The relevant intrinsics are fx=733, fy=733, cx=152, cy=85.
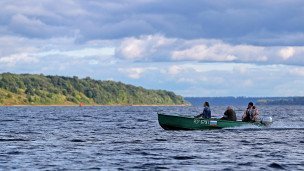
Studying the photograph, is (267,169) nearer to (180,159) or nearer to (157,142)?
(180,159)

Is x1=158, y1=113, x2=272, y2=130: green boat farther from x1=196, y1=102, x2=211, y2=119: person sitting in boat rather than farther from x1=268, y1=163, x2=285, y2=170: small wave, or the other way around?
x1=268, y1=163, x2=285, y2=170: small wave

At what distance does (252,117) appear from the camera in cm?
6100

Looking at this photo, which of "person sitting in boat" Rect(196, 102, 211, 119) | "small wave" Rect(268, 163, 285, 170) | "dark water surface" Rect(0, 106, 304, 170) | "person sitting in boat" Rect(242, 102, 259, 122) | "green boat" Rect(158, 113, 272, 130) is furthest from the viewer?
"person sitting in boat" Rect(242, 102, 259, 122)

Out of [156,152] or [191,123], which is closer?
[156,152]

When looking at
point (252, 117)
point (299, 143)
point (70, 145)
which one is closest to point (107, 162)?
point (70, 145)

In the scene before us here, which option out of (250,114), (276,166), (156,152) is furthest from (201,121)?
(276,166)

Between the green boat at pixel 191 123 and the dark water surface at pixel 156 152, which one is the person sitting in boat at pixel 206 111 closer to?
the green boat at pixel 191 123

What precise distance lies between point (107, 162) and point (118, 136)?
19.3 metres

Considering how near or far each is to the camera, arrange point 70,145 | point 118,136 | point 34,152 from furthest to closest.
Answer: point 118,136, point 70,145, point 34,152

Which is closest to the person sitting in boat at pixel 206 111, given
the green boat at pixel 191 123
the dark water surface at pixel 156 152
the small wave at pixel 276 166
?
the green boat at pixel 191 123

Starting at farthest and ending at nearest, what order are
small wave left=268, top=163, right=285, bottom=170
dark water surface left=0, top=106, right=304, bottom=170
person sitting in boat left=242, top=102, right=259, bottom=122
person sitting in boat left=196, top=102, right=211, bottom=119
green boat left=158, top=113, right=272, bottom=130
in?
person sitting in boat left=242, top=102, right=259, bottom=122 → person sitting in boat left=196, top=102, right=211, bottom=119 → green boat left=158, top=113, right=272, bottom=130 → dark water surface left=0, top=106, right=304, bottom=170 → small wave left=268, top=163, right=285, bottom=170

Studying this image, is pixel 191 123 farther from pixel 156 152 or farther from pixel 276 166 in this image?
pixel 276 166

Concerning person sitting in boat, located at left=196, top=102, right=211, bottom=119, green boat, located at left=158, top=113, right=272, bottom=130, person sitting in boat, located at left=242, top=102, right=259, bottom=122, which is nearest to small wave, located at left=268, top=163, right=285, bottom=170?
person sitting in boat, located at left=196, top=102, right=211, bottom=119

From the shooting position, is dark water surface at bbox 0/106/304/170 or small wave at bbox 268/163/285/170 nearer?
small wave at bbox 268/163/285/170
